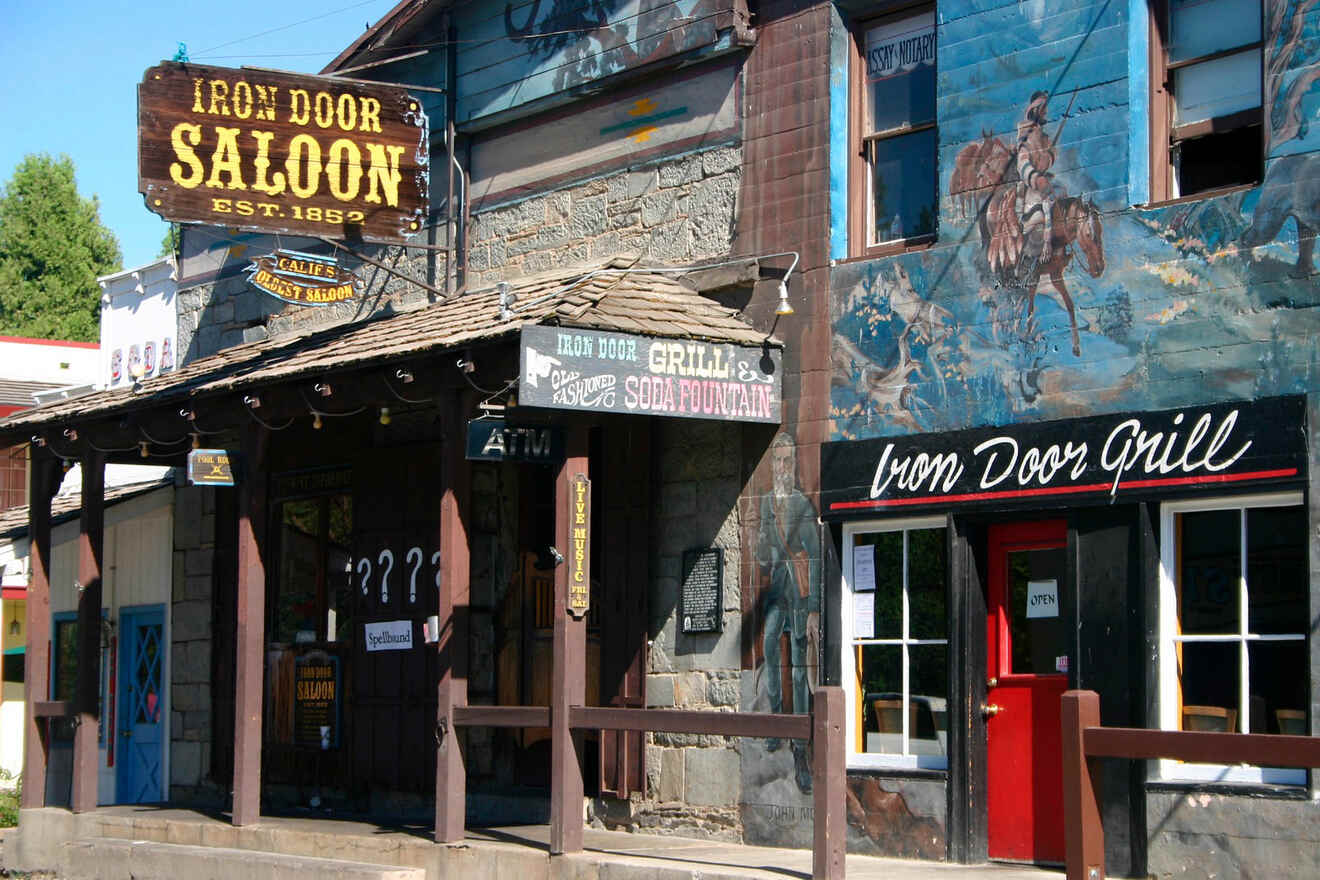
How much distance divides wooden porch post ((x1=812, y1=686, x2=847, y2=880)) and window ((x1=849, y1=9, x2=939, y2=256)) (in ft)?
11.7

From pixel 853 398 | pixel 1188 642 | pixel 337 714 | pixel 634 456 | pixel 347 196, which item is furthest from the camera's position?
pixel 337 714

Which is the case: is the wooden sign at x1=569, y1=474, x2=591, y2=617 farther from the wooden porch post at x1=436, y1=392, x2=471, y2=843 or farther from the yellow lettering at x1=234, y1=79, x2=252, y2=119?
the yellow lettering at x1=234, y1=79, x2=252, y2=119

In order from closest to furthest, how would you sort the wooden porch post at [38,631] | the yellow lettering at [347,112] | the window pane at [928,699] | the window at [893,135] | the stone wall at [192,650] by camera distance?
the window pane at [928,699] → the window at [893,135] → the yellow lettering at [347,112] → the wooden porch post at [38,631] → the stone wall at [192,650]

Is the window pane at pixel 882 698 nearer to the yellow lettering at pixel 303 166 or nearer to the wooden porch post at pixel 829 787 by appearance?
the wooden porch post at pixel 829 787

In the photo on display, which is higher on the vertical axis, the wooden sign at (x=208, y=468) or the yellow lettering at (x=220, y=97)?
the yellow lettering at (x=220, y=97)

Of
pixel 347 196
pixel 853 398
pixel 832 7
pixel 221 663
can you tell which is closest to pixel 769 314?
pixel 853 398

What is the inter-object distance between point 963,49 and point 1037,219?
4.20 feet

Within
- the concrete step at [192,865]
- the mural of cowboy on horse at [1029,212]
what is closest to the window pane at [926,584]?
the mural of cowboy on horse at [1029,212]

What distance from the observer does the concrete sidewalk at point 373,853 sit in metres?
10.1

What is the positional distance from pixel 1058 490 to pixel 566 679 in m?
3.18

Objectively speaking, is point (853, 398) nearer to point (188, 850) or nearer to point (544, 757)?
point (544, 757)

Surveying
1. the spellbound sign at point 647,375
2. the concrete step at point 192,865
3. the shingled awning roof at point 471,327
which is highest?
the shingled awning roof at point 471,327

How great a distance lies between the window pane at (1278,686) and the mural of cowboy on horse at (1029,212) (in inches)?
79.0

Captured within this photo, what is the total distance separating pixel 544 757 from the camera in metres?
13.8
